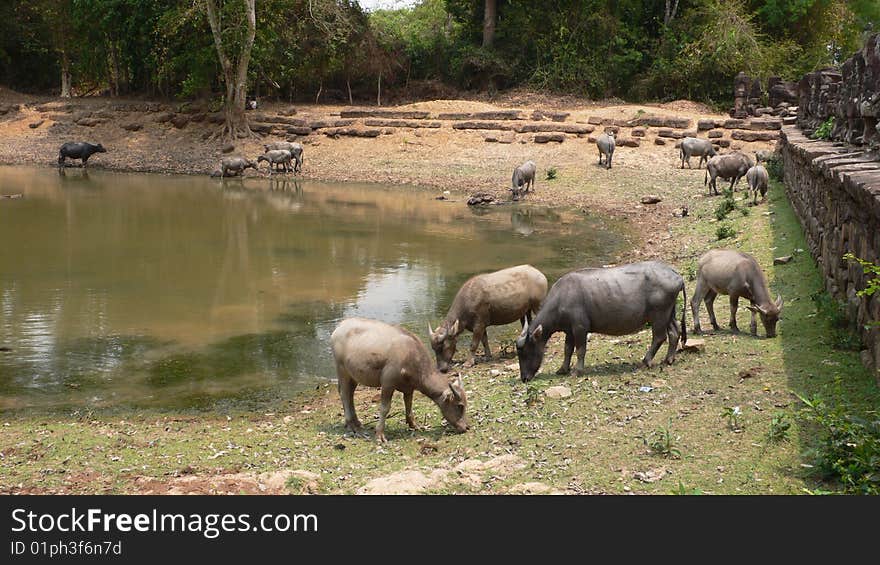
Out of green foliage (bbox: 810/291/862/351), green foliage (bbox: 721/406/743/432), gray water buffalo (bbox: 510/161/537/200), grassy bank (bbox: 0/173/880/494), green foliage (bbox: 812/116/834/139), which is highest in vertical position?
green foliage (bbox: 812/116/834/139)

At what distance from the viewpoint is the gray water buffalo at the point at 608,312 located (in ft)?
33.0

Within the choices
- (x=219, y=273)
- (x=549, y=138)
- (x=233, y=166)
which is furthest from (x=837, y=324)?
(x=233, y=166)

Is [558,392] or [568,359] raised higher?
[568,359]

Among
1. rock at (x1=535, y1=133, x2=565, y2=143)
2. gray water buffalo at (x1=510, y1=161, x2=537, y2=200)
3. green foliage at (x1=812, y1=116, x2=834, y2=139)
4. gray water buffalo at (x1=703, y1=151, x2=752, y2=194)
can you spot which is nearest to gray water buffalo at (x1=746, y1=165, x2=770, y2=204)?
gray water buffalo at (x1=703, y1=151, x2=752, y2=194)

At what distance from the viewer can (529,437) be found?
8.33m

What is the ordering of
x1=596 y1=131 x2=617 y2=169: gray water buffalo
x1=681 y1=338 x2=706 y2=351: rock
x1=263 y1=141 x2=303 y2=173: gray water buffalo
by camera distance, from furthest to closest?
x1=263 y1=141 x2=303 y2=173: gray water buffalo
x1=596 y1=131 x2=617 y2=169: gray water buffalo
x1=681 y1=338 x2=706 y2=351: rock

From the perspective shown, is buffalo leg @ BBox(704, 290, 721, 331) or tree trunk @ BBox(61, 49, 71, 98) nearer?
buffalo leg @ BBox(704, 290, 721, 331)

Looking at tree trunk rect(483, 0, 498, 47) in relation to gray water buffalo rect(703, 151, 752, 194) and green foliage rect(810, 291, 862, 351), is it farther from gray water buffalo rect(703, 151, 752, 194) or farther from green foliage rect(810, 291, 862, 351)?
green foliage rect(810, 291, 862, 351)

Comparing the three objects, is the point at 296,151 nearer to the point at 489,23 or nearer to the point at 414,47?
the point at 414,47

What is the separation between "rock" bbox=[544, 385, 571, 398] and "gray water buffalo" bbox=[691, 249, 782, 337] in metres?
2.59

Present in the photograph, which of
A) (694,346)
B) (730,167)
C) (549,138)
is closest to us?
(694,346)

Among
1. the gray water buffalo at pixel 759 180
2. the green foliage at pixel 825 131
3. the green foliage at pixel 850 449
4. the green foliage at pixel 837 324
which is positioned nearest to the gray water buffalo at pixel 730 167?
the gray water buffalo at pixel 759 180

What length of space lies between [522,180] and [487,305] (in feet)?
50.5

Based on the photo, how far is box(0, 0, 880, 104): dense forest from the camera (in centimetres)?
3812
